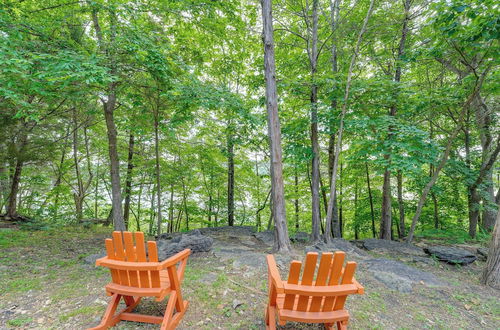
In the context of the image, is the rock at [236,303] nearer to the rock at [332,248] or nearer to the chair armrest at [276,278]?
the chair armrest at [276,278]

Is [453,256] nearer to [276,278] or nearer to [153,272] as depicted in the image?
[276,278]

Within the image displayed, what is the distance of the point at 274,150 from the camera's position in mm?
4473

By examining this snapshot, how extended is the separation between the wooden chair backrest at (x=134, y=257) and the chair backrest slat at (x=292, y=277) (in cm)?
119

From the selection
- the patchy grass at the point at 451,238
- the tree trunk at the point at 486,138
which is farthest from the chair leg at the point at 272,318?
the tree trunk at the point at 486,138

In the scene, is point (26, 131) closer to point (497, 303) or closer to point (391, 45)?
point (497, 303)

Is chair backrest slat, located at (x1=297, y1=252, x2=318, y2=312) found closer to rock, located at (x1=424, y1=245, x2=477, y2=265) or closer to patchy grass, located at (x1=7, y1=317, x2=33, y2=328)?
patchy grass, located at (x1=7, y1=317, x2=33, y2=328)

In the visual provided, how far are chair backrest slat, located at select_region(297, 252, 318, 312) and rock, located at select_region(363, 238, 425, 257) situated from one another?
15.3ft

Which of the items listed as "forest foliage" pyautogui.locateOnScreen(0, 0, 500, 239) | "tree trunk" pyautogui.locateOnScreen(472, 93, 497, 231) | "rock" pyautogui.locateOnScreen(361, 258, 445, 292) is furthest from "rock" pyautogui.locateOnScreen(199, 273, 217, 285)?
"tree trunk" pyautogui.locateOnScreen(472, 93, 497, 231)

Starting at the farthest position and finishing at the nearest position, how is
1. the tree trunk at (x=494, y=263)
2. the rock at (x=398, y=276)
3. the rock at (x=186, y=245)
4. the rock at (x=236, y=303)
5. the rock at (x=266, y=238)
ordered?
1. the rock at (x=266, y=238)
2. the rock at (x=186, y=245)
3. the tree trunk at (x=494, y=263)
4. the rock at (x=398, y=276)
5. the rock at (x=236, y=303)

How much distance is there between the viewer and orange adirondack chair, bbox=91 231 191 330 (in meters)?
2.01

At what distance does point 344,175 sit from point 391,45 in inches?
201

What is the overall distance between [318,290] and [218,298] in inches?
58.6

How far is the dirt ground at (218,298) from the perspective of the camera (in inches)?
92.4

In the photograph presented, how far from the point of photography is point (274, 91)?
456cm
